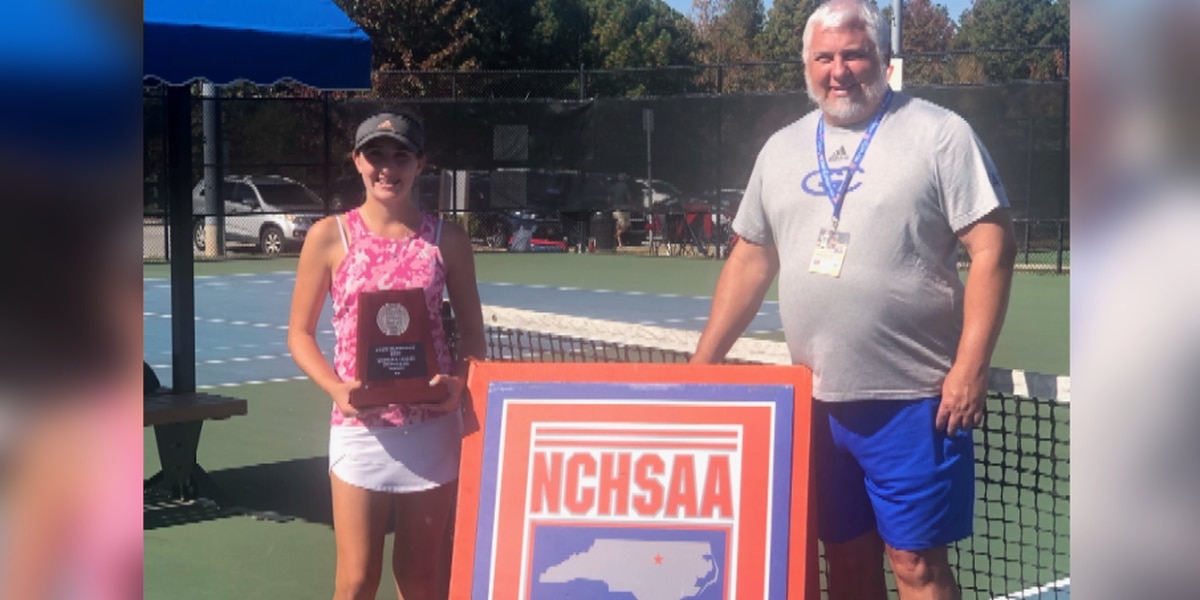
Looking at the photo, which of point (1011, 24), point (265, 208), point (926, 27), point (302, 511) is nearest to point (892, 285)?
point (302, 511)

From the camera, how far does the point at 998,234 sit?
10.4 feet

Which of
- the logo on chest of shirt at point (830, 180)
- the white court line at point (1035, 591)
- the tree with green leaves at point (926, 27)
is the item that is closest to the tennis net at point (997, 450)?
the white court line at point (1035, 591)

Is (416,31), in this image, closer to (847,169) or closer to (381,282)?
(381,282)

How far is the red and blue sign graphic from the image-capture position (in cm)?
302

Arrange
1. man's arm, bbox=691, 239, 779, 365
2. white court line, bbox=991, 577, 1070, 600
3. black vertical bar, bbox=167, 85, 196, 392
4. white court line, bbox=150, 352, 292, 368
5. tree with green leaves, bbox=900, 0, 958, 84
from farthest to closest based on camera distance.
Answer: tree with green leaves, bbox=900, 0, 958, 84 → white court line, bbox=150, 352, 292, 368 → black vertical bar, bbox=167, 85, 196, 392 → white court line, bbox=991, 577, 1070, 600 → man's arm, bbox=691, 239, 779, 365

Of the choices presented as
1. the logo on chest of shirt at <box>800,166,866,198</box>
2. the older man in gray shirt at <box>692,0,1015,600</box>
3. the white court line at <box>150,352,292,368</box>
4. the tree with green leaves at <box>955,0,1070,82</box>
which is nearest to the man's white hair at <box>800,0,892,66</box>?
the older man in gray shirt at <box>692,0,1015,600</box>

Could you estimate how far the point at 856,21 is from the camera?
323 cm

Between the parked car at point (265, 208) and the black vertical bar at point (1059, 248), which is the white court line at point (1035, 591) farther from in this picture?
the parked car at point (265, 208)

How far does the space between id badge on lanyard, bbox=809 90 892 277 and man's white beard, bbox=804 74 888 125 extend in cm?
2

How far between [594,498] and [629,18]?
4319 cm

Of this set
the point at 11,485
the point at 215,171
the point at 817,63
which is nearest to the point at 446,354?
the point at 817,63

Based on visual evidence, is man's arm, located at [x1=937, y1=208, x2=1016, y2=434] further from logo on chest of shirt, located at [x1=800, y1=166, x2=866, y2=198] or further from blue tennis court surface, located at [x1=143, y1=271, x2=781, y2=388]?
blue tennis court surface, located at [x1=143, y1=271, x2=781, y2=388]


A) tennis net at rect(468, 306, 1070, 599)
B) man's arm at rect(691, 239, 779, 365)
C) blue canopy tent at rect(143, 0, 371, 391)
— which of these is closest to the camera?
man's arm at rect(691, 239, 779, 365)

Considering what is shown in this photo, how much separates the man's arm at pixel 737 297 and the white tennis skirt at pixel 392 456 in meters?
0.68
